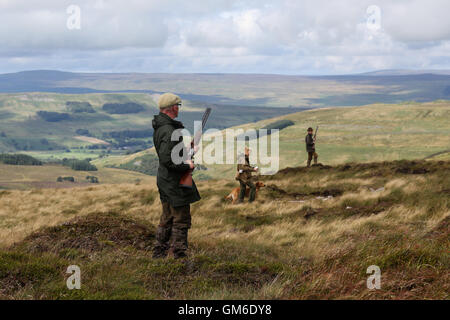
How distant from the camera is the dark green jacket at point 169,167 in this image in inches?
288

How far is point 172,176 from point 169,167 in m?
0.24

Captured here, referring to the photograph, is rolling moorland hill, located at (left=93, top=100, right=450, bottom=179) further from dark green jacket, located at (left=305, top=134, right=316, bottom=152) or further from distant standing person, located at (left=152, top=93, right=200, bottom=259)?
distant standing person, located at (left=152, top=93, right=200, bottom=259)

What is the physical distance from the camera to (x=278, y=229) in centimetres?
1257

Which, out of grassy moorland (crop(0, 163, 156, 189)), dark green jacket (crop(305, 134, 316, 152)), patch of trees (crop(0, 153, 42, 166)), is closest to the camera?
dark green jacket (crop(305, 134, 316, 152))

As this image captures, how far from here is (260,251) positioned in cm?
933

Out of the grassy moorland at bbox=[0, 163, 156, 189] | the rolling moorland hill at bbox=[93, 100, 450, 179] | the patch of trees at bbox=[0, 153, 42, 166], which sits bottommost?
the grassy moorland at bbox=[0, 163, 156, 189]

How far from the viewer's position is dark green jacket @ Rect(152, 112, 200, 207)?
732cm

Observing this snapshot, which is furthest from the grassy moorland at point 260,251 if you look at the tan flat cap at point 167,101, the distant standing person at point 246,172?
the tan flat cap at point 167,101

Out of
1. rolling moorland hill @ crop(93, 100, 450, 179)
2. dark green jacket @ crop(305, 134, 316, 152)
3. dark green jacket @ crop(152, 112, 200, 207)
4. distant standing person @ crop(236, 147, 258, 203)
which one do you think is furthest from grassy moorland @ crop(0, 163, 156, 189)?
dark green jacket @ crop(152, 112, 200, 207)

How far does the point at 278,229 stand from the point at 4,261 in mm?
7784

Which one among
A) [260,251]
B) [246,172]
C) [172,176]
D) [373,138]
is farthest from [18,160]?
[172,176]

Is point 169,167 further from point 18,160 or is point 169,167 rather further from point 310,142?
point 18,160

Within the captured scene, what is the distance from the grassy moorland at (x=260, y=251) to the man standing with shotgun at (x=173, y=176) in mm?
471
